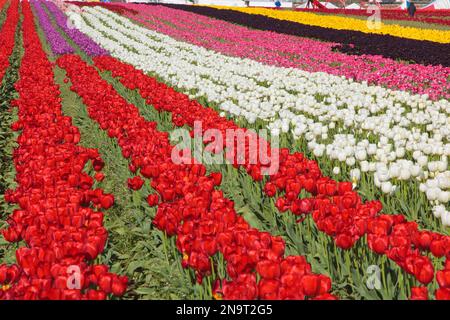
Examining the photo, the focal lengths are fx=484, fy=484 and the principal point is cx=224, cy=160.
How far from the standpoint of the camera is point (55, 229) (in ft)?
10.7

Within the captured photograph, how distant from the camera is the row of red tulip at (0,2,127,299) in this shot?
2744 millimetres

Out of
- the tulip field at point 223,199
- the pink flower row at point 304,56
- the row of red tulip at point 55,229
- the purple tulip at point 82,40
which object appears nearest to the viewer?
the row of red tulip at point 55,229

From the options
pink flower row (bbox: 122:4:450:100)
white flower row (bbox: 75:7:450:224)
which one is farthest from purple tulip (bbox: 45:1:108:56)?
pink flower row (bbox: 122:4:450:100)

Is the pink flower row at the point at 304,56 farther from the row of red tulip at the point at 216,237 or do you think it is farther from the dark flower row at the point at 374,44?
the row of red tulip at the point at 216,237

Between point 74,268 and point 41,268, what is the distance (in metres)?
0.19

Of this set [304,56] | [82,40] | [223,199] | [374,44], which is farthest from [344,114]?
[82,40]

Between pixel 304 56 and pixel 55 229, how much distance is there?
547 inches

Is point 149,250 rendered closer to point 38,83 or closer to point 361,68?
point 38,83

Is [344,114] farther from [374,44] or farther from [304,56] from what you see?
[374,44]

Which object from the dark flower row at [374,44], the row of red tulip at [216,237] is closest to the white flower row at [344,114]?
the row of red tulip at [216,237]

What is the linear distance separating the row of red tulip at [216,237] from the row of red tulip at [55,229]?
478mm

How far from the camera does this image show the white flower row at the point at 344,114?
4.95 metres

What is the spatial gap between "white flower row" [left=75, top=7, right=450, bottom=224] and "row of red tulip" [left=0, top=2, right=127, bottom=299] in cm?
248

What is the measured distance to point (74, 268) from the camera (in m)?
2.83
